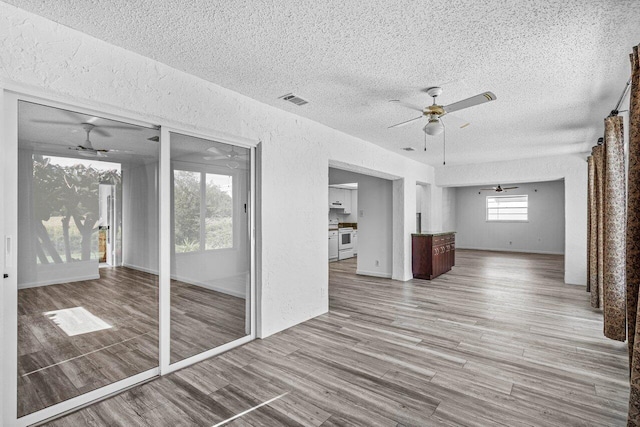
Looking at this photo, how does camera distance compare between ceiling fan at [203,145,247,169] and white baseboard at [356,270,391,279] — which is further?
white baseboard at [356,270,391,279]

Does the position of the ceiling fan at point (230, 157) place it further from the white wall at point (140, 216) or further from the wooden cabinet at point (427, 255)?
the wooden cabinet at point (427, 255)

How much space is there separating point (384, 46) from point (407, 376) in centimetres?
261

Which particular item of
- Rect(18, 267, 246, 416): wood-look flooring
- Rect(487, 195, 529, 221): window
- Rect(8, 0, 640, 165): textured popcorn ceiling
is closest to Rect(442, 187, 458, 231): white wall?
Rect(487, 195, 529, 221): window

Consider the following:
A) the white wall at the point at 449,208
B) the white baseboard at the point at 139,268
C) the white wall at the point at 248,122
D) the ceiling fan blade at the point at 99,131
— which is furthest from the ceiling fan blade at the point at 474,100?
the white wall at the point at 449,208

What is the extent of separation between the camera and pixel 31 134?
6.70 feet

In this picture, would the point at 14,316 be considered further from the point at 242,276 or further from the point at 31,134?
the point at 242,276

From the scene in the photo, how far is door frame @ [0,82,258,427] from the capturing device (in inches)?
73.8

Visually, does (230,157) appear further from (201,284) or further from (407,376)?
(407,376)

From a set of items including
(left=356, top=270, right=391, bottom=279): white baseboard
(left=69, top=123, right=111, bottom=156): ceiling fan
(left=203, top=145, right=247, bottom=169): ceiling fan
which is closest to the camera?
(left=69, top=123, right=111, bottom=156): ceiling fan

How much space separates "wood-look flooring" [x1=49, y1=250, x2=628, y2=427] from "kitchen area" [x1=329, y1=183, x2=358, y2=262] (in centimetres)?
463

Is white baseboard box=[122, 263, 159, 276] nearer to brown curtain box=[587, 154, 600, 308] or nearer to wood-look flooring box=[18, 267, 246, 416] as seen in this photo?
wood-look flooring box=[18, 267, 246, 416]

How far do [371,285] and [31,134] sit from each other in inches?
205

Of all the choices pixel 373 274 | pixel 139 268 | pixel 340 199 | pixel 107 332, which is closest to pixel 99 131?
pixel 139 268

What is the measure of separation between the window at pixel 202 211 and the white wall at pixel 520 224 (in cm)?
932
